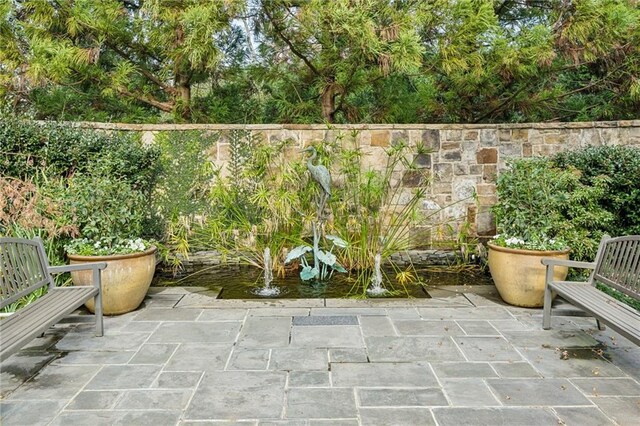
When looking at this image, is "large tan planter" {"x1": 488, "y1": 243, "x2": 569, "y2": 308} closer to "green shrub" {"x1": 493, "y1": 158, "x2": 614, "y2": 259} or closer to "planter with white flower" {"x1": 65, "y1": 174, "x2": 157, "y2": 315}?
"green shrub" {"x1": 493, "y1": 158, "x2": 614, "y2": 259}

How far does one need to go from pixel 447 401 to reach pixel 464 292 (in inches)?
79.9

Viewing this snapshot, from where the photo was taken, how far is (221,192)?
524 cm

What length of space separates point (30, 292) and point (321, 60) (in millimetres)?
4095

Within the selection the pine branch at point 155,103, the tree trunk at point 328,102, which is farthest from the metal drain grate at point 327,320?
the pine branch at point 155,103

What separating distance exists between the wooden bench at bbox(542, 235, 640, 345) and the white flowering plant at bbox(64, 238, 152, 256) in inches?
114

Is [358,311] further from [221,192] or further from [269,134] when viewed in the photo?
[269,134]

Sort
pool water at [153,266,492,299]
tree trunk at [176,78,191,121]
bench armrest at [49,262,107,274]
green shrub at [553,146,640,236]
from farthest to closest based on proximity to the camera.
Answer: tree trunk at [176,78,191,121]
green shrub at [553,146,640,236]
pool water at [153,266,492,299]
bench armrest at [49,262,107,274]

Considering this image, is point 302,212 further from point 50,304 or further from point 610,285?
point 610,285

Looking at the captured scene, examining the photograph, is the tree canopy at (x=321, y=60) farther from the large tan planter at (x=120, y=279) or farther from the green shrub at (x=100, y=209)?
the large tan planter at (x=120, y=279)

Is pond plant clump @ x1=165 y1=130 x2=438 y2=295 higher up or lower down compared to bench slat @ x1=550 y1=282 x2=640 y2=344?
higher up

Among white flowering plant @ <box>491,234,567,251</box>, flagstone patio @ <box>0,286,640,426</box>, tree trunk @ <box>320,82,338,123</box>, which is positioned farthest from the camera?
tree trunk @ <box>320,82,338,123</box>

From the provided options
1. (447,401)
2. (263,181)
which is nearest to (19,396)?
(447,401)

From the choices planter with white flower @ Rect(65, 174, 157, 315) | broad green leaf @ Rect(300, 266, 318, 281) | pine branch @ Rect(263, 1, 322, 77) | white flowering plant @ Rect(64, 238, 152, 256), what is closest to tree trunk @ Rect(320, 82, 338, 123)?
pine branch @ Rect(263, 1, 322, 77)

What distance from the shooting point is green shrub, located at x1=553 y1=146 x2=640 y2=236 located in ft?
14.6
